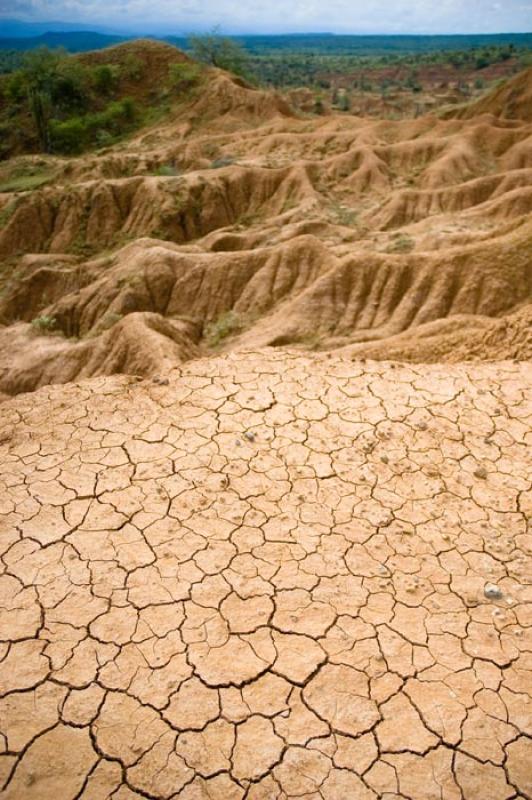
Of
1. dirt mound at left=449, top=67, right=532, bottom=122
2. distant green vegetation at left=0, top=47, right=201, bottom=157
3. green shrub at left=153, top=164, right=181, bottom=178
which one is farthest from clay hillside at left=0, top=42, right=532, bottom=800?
distant green vegetation at left=0, top=47, right=201, bottom=157

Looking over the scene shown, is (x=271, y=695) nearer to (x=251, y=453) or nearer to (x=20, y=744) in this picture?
(x=20, y=744)

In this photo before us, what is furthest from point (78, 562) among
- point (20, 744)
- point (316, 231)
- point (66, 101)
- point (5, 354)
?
point (66, 101)

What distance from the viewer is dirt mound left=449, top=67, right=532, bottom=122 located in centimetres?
2783

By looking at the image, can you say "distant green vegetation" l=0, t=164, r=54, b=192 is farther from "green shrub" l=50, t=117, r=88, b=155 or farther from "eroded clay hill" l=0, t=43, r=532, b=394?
"green shrub" l=50, t=117, r=88, b=155

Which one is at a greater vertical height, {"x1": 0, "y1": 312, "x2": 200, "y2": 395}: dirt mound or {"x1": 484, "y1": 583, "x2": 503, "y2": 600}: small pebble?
{"x1": 484, "y1": 583, "x2": 503, "y2": 600}: small pebble

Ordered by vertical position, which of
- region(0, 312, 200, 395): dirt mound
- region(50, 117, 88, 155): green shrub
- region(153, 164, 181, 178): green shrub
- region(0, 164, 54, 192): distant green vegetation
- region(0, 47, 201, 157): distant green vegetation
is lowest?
region(0, 312, 200, 395): dirt mound

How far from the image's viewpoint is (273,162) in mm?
21953

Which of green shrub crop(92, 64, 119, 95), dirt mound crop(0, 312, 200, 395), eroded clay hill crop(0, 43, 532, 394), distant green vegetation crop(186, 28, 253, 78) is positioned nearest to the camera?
dirt mound crop(0, 312, 200, 395)

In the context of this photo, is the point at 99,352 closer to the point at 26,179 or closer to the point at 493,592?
the point at 493,592

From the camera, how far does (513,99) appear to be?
28312 mm

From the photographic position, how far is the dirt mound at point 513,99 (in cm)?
2783

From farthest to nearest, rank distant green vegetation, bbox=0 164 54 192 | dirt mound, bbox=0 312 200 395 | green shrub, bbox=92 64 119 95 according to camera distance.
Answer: green shrub, bbox=92 64 119 95 < distant green vegetation, bbox=0 164 54 192 < dirt mound, bbox=0 312 200 395

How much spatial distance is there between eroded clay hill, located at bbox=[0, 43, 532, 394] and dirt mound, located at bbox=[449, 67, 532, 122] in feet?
0.35

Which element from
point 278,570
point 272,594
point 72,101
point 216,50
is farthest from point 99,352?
point 216,50
